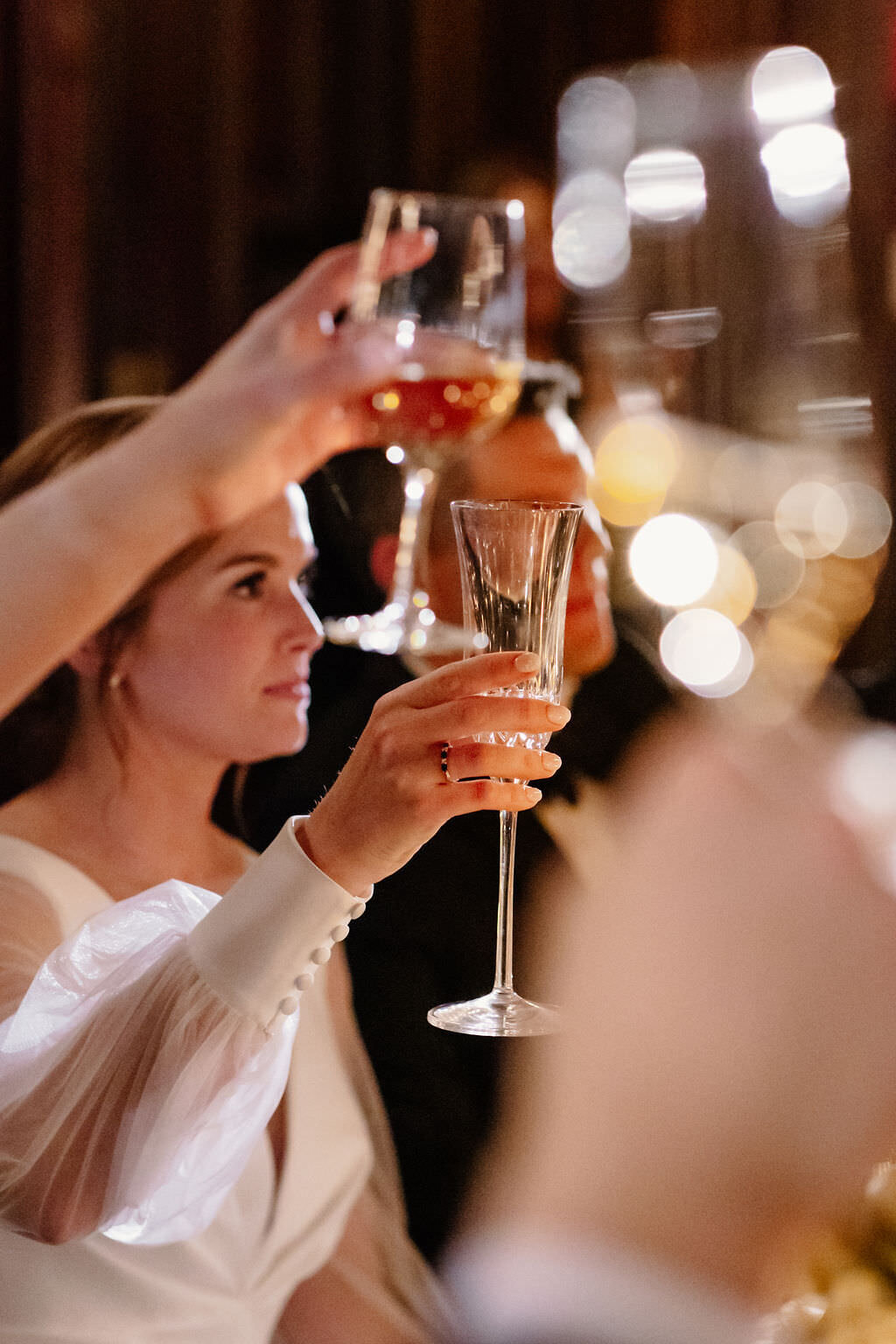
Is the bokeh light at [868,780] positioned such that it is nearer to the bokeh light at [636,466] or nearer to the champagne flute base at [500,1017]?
the bokeh light at [636,466]

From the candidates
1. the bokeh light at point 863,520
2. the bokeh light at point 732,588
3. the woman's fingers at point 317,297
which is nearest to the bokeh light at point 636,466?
the bokeh light at point 732,588

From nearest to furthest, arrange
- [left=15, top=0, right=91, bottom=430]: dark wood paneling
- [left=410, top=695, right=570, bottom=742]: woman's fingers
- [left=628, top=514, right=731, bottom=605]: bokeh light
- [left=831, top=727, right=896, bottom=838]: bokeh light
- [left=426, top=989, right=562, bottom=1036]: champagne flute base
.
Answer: [left=410, top=695, right=570, bottom=742]: woman's fingers, [left=426, top=989, right=562, bottom=1036]: champagne flute base, [left=15, top=0, right=91, bottom=430]: dark wood paneling, [left=831, top=727, right=896, bottom=838]: bokeh light, [left=628, top=514, right=731, bottom=605]: bokeh light

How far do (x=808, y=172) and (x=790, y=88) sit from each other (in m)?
0.14

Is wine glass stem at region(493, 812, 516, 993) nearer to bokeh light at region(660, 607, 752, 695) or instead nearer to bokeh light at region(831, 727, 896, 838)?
bokeh light at region(831, 727, 896, 838)

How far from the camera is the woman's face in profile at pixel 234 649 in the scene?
1052 mm

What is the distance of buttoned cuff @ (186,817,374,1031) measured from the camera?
73cm

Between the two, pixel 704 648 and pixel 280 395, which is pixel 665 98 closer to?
pixel 704 648

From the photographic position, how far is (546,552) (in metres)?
0.73

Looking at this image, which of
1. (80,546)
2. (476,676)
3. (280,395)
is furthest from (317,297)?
(476,676)

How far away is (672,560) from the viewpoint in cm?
215

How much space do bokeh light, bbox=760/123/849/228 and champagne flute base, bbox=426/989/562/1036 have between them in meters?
1.75

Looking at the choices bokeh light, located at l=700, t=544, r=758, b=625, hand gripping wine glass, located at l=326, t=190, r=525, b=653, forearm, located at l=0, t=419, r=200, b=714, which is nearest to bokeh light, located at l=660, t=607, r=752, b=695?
bokeh light, located at l=700, t=544, r=758, b=625

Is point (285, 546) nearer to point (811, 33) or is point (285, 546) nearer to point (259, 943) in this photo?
point (259, 943)

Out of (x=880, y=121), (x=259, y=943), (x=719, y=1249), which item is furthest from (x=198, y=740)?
(x=880, y=121)
